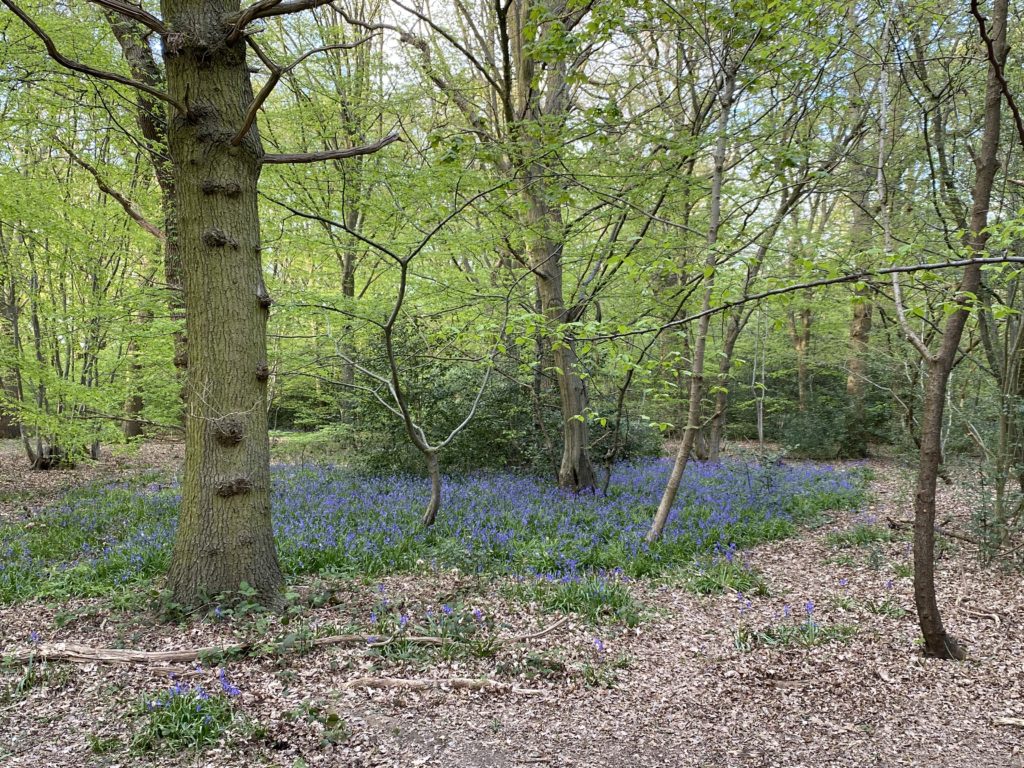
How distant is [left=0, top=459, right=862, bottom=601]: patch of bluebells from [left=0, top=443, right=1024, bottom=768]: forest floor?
0.50m

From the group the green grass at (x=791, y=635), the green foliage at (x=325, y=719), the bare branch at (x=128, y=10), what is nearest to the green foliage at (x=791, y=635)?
the green grass at (x=791, y=635)

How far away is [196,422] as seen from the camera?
12.7ft

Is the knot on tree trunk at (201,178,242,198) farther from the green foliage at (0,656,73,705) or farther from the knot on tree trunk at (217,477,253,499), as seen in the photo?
the green foliage at (0,656,73,705)

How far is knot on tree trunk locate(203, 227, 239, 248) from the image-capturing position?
3799 millimetres

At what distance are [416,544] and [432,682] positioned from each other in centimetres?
236

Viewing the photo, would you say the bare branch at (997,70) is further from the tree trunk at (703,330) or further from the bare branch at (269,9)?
the bare branch at (269,9)

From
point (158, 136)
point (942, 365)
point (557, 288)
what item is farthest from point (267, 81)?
point (557, 288)

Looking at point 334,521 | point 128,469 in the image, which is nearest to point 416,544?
point 334,521

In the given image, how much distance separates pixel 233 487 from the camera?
3883 millimetres

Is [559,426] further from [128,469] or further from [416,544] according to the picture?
[128,469]

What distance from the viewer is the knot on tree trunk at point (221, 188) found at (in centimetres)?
379

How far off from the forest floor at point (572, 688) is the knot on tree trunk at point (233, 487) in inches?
35.4

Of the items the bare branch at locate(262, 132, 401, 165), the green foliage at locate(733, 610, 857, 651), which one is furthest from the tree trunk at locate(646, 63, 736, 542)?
the bare branch at locate(262, 132, 401, 165)

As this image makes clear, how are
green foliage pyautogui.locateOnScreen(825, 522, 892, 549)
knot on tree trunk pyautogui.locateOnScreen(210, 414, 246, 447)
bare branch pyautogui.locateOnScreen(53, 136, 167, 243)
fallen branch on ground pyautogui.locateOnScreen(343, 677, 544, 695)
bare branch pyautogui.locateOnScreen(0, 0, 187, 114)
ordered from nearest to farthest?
bare branch pyautogui.locateOnScreen(0, 0, 187, 114) → fallen branch on ground pyautogui.locateOnScreen(343, 677, 544, 695) → knot on tree trunk pyautogui.locateOnScreen(210, 414, 246, 447) → green foliage pyautogui.locateOnScreen(825, 522, 892, 549) → bare branch pyautogui.locateOnScreen(53, 136, 167, 243)
